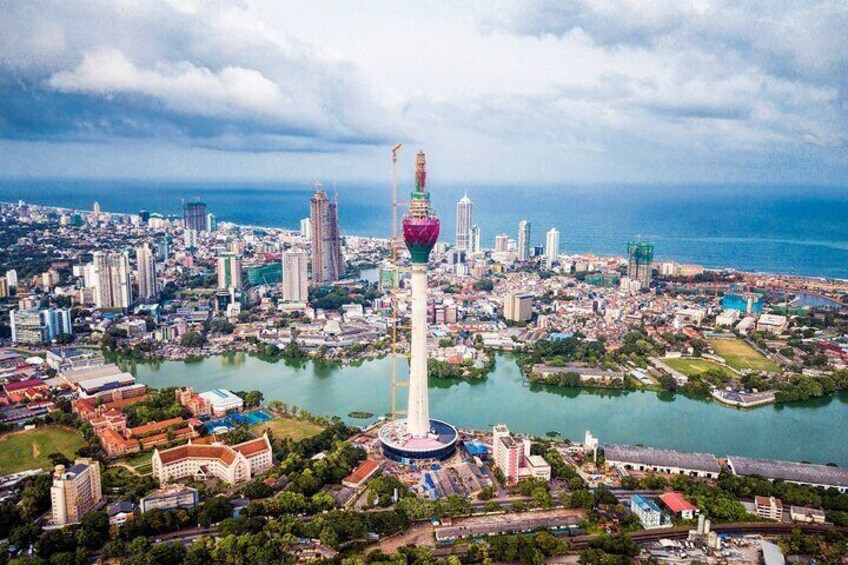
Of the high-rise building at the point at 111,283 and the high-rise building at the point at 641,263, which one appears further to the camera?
the high-rise building at the point at 641,263

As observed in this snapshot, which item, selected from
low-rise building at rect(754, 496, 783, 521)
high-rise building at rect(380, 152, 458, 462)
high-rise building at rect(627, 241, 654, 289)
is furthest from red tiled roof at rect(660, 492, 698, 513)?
high-rise building at rect(627, 241, 654, 289)

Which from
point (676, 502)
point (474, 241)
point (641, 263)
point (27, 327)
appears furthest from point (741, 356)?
point (27, 327)

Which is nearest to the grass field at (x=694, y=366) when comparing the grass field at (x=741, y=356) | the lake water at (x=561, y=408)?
the grass field at (x=741, y=356)

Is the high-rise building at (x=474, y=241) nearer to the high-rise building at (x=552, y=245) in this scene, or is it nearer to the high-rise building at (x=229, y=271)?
the high-rise building at (x=552, y=245)

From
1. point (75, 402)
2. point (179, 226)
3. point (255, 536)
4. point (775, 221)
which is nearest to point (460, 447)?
point (255, 536)

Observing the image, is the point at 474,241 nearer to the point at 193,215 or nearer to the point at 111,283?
Answer: the point at 193,215

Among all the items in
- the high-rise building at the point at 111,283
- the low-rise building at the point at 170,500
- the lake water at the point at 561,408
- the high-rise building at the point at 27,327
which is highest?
the high-rise building at the point at 111,283

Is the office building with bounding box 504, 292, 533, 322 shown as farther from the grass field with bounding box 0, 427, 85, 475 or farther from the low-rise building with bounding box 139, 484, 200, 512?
the low-rise building with bounding box 139, 484, 200, 512
